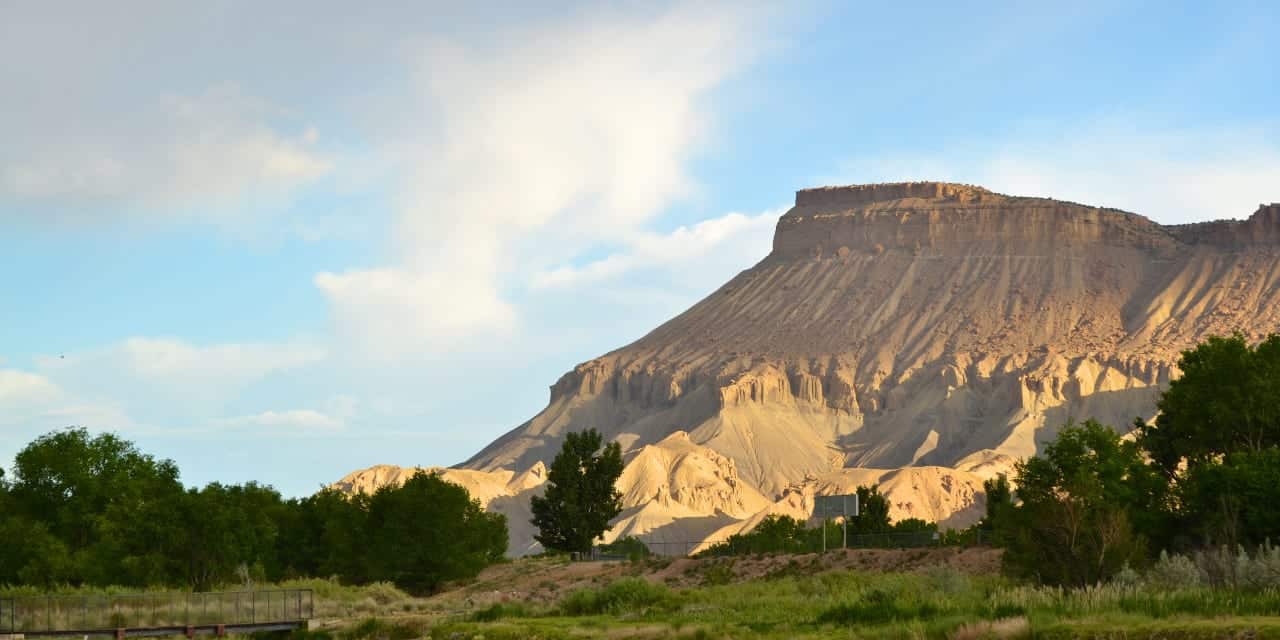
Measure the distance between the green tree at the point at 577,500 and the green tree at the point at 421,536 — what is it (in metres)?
9.58

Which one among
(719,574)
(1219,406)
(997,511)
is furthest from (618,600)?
(1219,406)

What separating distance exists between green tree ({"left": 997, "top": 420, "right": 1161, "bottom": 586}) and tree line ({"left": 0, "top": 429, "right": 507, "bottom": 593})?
118 ft

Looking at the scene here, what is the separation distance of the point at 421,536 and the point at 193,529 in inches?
502

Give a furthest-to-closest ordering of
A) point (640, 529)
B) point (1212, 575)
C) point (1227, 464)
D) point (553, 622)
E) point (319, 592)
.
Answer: point (640, 529)
point (319, 592)
point (1227, 464)
point (553, 622)
point (1212, 575)

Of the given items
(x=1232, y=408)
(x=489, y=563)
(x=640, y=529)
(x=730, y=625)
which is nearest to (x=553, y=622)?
(x=730, y=625)

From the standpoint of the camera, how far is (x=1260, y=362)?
6175cm

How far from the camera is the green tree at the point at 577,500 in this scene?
9956 centimetres

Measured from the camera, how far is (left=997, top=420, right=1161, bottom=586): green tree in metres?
51.0

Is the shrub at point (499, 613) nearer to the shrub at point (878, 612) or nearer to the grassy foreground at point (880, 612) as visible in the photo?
the grassy foreground at point (880, 612)

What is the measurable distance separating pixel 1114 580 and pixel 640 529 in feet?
432

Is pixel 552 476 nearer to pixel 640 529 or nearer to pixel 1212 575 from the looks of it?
pixel 1212 575

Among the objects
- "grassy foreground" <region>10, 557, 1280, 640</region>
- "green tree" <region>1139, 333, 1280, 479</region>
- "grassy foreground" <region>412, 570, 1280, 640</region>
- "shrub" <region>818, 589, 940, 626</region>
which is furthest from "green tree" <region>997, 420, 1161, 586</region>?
"shrub" <region>818, 589, 940, 626</region>

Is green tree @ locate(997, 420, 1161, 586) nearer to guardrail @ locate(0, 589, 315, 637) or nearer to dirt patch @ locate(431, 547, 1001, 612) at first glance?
dirt patch @ locate(431, 547, 1001, 612)

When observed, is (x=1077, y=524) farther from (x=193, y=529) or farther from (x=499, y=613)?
(x=193, y=529)
